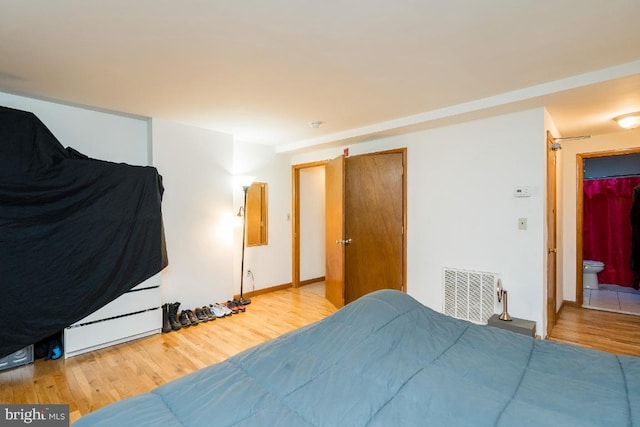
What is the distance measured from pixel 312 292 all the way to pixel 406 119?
292 centimetres

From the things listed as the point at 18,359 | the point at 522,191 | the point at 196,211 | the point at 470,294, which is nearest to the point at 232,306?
the point at 196,211

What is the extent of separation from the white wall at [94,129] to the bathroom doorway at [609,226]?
6234 mm

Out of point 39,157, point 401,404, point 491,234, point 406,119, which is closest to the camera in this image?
point 401,404

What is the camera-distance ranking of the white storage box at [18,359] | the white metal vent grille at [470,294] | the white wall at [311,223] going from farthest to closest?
the white wall at [311,223] → the white metal vent grille at [470,294] → the white storage box at [18,359]

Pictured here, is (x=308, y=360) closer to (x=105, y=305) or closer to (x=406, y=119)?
(x=105, y=305)

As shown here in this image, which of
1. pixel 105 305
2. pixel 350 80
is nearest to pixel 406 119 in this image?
pixel 350 80

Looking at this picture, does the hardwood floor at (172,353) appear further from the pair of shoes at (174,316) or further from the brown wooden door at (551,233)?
the brown wooden door at (551,233)

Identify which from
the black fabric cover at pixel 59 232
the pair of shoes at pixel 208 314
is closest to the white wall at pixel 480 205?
the pair of shoes at pixel 208 314

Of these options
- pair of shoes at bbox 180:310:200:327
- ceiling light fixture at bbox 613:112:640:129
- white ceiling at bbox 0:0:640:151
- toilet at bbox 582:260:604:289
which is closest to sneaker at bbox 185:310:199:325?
pair of shoes at bbox 180:310:200:327

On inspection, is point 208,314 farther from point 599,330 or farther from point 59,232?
point 599,330

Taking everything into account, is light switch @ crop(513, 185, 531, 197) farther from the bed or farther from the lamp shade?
the lamp shade

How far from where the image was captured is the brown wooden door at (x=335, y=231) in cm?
405

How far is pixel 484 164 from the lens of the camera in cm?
317

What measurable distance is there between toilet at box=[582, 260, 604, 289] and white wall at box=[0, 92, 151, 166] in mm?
6429
